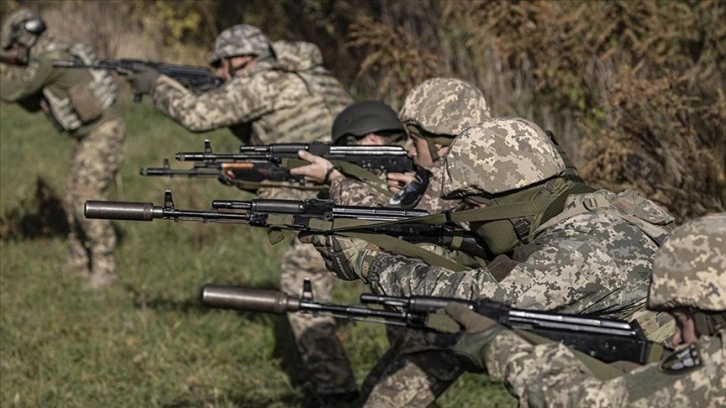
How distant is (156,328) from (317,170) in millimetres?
2326

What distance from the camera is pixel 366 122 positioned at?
6.52m

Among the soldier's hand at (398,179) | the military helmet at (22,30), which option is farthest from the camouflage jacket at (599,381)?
the military helmet at (22,30)

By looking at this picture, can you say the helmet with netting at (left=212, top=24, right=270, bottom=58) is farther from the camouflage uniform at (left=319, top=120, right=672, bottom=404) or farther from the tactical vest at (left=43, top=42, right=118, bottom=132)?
the camouflage uniform at (left=319, top=120, right=672, bottom=404)

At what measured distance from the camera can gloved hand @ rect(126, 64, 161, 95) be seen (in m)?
8.20

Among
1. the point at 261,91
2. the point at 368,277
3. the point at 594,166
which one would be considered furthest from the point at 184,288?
the point at 368,277

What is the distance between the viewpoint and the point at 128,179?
12.4 metres

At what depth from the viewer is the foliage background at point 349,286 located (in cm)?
721

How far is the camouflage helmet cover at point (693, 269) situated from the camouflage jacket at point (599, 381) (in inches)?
5.3

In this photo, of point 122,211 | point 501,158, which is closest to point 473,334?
point 501,158

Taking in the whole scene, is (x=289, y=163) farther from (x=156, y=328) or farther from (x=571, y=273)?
(x=571, y=273)

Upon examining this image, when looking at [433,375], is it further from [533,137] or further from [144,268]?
[144,268]

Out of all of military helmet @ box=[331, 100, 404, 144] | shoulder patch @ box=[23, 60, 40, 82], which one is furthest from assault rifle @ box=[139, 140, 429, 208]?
shoulder patch @ box=[23, 60, 40, 82]

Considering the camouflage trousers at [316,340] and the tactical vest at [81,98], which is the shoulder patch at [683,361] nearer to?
the camouflage trousers at [316,340]

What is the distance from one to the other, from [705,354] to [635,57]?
5.55 metres
